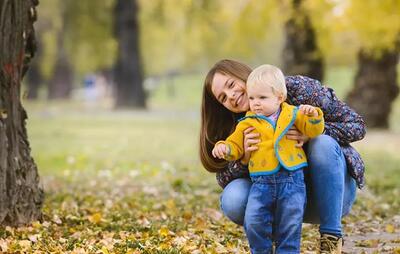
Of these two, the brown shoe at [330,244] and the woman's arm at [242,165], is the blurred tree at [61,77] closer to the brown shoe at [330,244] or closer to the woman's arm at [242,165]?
the woman's arm at [242,165]

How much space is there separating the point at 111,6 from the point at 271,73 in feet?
94.6

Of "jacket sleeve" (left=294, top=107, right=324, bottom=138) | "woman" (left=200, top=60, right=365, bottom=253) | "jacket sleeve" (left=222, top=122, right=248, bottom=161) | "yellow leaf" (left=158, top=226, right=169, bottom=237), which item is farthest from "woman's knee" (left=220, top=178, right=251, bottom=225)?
"yellow leaf" (left=158, top=226, right=169, bottom=237)

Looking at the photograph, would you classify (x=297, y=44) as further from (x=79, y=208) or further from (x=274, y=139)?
(x=274, y=139)

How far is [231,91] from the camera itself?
15.1 ft

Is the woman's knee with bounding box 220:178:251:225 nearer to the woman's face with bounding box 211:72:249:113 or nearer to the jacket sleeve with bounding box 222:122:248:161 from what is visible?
the jacket sleeve with bounding box 222:122:248:161

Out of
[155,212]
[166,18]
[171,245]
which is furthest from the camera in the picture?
[166,18]

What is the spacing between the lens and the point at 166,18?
104 feet

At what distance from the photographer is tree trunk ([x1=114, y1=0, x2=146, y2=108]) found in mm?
29266

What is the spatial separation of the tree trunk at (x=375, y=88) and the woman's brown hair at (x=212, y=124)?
46.1ft

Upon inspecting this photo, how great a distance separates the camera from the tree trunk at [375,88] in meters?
18.6

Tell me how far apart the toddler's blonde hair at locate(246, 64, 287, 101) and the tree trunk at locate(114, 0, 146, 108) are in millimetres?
25114

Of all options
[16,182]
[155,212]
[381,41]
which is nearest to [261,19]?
[381,41]

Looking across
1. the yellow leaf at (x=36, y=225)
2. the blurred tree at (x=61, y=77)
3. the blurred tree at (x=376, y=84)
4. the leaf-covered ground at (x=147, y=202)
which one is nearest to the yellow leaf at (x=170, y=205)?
the leaf-covered ground at (x=147, y=202)

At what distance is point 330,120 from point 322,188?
49 centimetres
